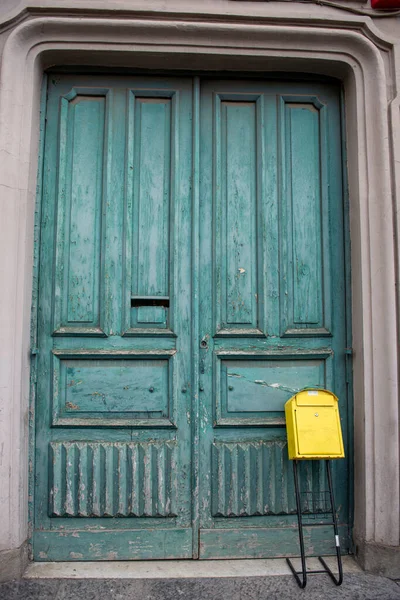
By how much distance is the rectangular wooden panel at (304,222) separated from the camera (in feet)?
11.0

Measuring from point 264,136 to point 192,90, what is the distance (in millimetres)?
578

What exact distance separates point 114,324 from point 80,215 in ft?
2.47

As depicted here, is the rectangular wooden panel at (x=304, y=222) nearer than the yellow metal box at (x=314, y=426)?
No

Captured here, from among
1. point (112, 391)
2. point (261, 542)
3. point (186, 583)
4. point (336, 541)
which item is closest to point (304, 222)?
point (112, 391)

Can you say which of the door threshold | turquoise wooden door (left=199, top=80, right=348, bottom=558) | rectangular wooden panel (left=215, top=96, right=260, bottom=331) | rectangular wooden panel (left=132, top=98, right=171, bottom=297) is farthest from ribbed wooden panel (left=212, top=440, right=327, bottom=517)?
rectangular wooden panel (left=132, top=98, right=171, bottom=297)

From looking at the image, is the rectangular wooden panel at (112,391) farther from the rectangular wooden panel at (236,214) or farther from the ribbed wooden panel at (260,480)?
the rectangular wooden panel at (236,214)

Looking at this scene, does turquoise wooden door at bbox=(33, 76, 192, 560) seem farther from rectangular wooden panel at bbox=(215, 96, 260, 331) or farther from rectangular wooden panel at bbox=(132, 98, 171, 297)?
rectangular wooden panel at bbox=(215, 96, 260, 331)

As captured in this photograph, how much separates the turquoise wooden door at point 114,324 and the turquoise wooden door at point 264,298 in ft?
0.56

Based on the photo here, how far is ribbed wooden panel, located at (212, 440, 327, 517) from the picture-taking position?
323 cm

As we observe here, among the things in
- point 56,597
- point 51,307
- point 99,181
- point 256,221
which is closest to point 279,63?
point 256,221

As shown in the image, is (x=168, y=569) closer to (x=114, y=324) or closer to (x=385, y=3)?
(x=114, y=324)

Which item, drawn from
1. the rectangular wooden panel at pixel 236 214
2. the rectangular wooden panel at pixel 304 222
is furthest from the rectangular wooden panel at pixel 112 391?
the rectangular wooden panel at pixel 304 222

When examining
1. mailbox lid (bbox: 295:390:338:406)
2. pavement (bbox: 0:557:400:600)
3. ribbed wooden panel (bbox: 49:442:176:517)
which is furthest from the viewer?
ribbed wooden panel (bbox: 49:442:176:517)

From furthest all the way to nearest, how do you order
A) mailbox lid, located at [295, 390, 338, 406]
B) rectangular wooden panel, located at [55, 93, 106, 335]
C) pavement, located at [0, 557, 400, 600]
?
rectangular wooden panel, located at [55, 93, 106, 335]
mailbox lid, located at [295, 390, 338, 406]
pavement, located at [0, 557, 400, 600]
